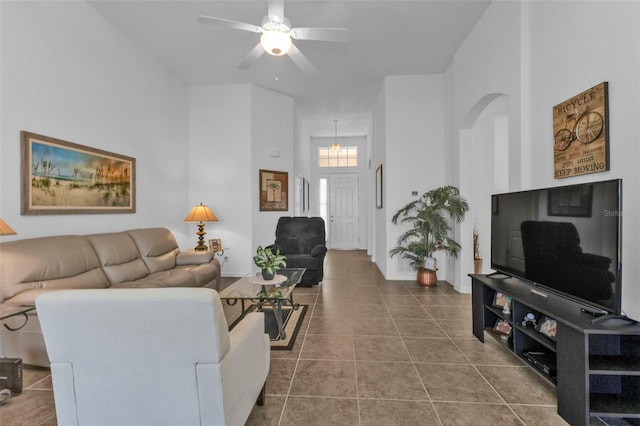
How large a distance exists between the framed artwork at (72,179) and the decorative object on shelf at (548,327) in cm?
415

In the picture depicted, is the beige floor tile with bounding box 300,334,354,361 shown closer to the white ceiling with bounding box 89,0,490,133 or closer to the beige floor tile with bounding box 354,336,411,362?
the beige floor tile with bounding box 354,336,411,362

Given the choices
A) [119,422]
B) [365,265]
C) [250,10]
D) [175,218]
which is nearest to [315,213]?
[365,265]

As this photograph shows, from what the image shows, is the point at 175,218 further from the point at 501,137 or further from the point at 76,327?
the point at 501,137

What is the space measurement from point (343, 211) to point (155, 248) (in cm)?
603

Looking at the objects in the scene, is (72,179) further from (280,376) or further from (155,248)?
Result: (280,376)

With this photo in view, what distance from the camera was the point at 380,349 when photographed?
242 cm

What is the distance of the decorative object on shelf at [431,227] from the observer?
162 inches

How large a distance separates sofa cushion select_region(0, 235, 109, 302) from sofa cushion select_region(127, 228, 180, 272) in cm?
62

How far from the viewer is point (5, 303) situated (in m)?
1.98

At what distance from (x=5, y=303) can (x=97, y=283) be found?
0.71m

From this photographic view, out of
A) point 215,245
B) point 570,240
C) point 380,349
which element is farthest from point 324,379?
point 215,245

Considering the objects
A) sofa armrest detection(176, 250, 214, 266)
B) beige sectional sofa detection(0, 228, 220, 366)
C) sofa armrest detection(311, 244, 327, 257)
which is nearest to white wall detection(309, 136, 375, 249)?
sofa armrest detection(311, 244, 327, 257)

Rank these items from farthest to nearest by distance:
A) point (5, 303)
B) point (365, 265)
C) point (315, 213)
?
point (315, 213), point (365, 265), point (5, 303)

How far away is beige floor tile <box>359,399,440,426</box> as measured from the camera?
5.23ft
